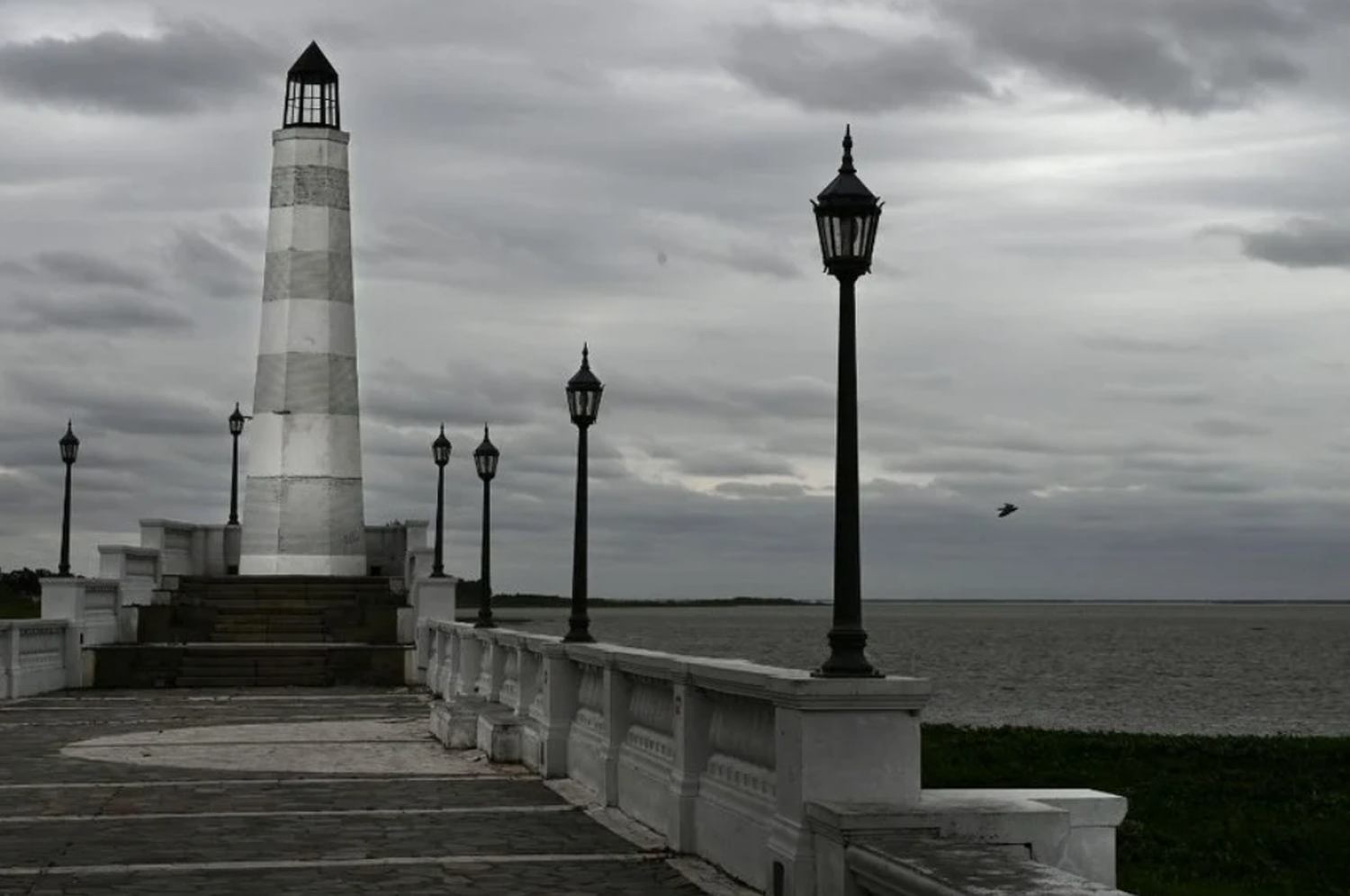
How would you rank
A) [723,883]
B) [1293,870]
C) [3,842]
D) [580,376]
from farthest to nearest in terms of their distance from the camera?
[580,376]
[1293,870]
[3,842]
[723,883]

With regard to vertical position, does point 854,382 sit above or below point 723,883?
above

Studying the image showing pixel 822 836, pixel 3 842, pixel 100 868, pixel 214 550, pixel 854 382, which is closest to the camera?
pixel 822 836

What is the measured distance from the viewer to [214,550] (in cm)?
5231

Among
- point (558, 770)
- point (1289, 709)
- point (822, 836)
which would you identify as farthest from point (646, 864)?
point (1289, 709)

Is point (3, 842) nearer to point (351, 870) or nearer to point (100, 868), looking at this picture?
point (100, 868)

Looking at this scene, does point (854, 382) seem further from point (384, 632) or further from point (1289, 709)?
point (1289, 709)

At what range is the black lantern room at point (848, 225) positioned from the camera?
1133 cm

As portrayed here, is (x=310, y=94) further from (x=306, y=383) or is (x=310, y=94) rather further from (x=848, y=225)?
(x=848, y=225)

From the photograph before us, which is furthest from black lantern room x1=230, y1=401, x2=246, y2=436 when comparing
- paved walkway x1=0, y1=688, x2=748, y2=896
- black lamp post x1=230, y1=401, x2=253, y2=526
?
paved walkway x1=0, y1=688, x2=748, y2=896

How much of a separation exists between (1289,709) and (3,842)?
53.4 m

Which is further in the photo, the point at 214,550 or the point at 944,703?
the point at 944,703

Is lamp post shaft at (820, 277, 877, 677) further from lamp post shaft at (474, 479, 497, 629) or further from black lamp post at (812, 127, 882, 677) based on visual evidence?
lamp post shaft at (474, 479, 497, 629)

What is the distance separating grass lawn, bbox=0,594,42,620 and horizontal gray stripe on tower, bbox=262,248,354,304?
33.3 metres

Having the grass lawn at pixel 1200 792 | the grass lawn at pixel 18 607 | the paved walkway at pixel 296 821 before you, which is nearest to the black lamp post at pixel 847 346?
the paved walkway at pixel 296 821
